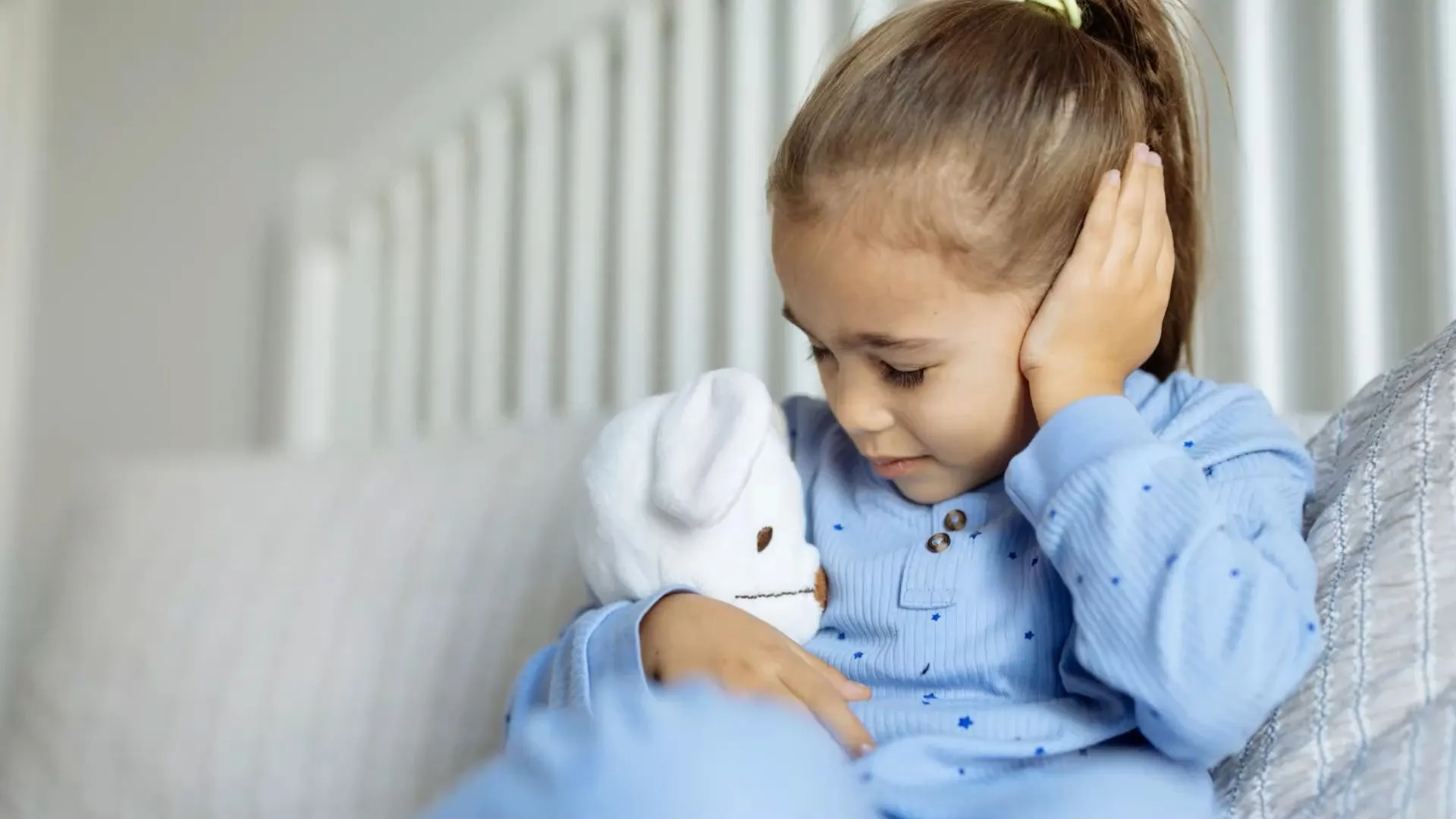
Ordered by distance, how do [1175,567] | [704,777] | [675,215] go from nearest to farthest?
[704,777], [1175,567], [675,215]

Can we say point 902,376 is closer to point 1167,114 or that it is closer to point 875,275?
point 875,275

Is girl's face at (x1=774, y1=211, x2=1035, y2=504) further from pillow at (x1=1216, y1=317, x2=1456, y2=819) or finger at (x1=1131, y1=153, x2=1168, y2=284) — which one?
pillow at (x1=1216, y1=317, x2=1456, y2=819)

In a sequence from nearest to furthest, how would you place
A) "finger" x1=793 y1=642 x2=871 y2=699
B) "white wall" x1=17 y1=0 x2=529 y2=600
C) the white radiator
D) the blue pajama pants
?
1. the blue pajama pants
2. "finger" x1=793 y1=642 x2=871 y2=699
3. the white radiator
4. "white wall" x1=17 y1=0 x2=529 y2=600

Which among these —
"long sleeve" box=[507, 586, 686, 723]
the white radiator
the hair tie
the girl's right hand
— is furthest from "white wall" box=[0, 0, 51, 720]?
the hair tie

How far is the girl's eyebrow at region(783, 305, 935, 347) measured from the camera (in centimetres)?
72

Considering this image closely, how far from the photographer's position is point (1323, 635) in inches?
26.2

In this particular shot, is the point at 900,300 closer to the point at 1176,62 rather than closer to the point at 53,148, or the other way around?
the point at 1176,62

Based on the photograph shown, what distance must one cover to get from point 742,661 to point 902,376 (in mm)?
177

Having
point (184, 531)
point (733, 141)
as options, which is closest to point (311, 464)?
point (184, 531)

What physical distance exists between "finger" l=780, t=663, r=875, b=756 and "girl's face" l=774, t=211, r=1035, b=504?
0.44 ft

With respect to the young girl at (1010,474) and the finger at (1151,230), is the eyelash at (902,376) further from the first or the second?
the finger at (1151,230)

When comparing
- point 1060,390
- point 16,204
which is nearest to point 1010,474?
point 1060,390

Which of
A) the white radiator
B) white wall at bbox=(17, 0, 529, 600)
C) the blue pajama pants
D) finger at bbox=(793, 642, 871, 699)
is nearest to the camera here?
the blue pajama pants

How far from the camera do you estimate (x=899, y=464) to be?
0.77m
